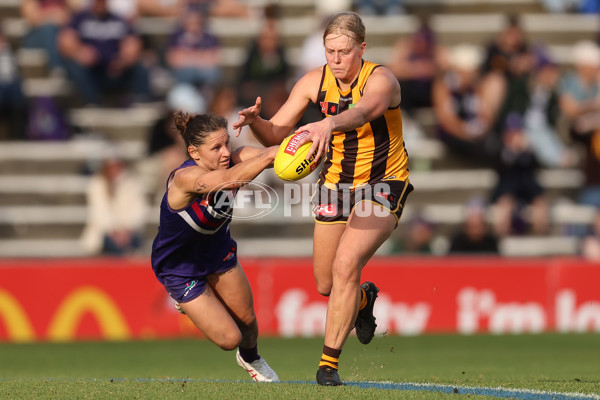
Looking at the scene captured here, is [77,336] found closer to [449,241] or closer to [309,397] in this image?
[449,241]

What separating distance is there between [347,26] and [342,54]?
0.62ft

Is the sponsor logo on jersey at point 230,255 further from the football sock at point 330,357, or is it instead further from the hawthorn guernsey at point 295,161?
the hawthorn guernsey at point 295,161

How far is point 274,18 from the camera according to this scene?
1605cm

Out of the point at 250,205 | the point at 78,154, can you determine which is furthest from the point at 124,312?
the point at 78,154

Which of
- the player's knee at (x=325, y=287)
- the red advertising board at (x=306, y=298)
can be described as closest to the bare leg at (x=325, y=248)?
the player's knee at (x=325, y=287)

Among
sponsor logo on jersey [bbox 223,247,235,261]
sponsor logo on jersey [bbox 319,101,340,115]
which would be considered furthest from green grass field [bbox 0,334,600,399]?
sponsor logo on jersey [bbox 319,101,340,115]

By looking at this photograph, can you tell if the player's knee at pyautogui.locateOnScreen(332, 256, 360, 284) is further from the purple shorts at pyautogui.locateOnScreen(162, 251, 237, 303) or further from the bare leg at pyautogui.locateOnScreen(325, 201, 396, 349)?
the purple shorts at pyautogui.locateOnScreen(162, 251, 237, 303)

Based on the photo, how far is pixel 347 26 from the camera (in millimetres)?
7000

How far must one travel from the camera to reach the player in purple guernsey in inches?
294

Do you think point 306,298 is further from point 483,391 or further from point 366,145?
point 483,391

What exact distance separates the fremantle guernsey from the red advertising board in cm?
524

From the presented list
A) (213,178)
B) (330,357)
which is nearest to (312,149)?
(213,178)

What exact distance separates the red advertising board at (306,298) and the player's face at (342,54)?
6293 mm

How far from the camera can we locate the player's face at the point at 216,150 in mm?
7473
